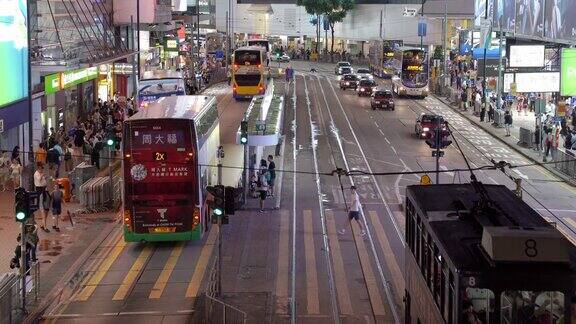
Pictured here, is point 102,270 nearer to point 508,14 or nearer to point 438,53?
point 508,14

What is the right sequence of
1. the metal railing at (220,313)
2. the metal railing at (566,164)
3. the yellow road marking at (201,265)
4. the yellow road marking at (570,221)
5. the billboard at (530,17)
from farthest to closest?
the billboard at (530,17)
the metal railing at (566,164)
the yellow road marking at (570,221)
the yellow road marking at (201,265)
the metal railing at (220,313)

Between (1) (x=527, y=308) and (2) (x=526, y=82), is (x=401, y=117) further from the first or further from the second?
(1) (x=527, y=308)

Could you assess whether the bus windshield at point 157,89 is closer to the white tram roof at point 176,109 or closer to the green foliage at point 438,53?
the white tram roof at point 176,109

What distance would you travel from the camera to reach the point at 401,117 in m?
61.2

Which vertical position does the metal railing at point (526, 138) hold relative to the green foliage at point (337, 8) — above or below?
below

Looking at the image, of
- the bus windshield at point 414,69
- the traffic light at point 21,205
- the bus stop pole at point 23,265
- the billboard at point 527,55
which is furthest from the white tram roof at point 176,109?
the bus windshield at point 414,69

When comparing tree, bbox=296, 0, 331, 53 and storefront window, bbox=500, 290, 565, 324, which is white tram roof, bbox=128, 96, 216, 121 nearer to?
storefront window, bbox=500, 290, 565, 324

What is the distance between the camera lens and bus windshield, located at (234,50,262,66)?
65.3m

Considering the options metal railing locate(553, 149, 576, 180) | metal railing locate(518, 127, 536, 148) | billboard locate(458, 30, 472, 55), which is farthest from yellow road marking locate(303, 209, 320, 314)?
billboard locate(458, 30, 472, 55)

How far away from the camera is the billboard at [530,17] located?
5512 centimetres

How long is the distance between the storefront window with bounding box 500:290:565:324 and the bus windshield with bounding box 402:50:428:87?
63.3 m

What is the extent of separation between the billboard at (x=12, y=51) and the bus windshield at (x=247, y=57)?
100ft

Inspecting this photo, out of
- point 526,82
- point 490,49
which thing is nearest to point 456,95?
point 490,49

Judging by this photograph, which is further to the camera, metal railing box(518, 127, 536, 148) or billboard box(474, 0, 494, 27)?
billboard box(474, 0, 494, 27)
